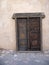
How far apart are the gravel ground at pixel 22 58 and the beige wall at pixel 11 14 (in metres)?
0.60

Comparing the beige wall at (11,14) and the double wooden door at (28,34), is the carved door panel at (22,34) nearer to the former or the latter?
the double wooden door at (28,34)

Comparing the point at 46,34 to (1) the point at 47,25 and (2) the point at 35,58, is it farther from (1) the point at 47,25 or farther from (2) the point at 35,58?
(2) the point at 35,58

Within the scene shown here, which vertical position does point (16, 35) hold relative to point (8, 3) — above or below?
below

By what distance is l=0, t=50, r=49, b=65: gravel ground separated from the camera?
7.46 metres

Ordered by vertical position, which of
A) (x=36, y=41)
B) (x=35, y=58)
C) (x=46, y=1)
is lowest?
(x=35, y=58)

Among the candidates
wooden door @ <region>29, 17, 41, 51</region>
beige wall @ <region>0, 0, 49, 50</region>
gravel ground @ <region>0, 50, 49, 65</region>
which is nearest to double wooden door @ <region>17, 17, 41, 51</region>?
wooden door @ <region>29, 17, 41, 51</region>

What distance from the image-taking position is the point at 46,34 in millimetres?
9539

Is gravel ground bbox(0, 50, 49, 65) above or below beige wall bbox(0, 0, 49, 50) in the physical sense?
below

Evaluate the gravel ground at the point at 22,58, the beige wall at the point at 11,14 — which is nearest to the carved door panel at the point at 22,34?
the beige wall at the point at 11,14

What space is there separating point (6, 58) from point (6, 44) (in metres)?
1.64

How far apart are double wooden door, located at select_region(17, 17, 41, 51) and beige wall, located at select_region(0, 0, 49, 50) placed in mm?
259

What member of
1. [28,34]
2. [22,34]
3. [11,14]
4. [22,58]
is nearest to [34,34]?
[28,34]

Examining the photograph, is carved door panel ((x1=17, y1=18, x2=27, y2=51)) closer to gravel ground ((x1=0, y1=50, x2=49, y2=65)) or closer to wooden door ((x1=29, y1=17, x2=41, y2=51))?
wooden door ((x1=29, y1=17, x2=41, y2=51))

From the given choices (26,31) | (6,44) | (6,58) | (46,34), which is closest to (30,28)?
(26,31)
